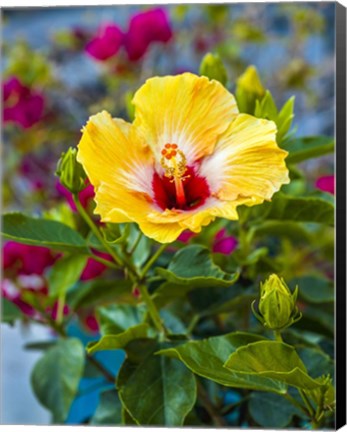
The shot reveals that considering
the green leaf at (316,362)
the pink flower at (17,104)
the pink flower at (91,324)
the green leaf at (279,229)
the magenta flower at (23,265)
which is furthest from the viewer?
the pink flower at (17,104)

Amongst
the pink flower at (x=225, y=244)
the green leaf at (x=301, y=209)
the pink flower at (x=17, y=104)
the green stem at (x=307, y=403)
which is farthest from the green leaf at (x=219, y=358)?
the pink flower at (x=17, y=104)

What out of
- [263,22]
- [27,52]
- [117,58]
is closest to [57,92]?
[27,52]

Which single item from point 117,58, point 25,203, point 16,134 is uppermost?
point 117,58

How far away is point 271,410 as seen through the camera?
0.59 metres

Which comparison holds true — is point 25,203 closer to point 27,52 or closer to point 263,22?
point 27,52

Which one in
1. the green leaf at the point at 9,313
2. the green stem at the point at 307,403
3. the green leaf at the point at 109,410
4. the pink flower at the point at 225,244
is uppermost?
the pink flower at the point at 225,244

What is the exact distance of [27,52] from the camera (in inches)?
57.6

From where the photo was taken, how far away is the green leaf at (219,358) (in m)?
0.49

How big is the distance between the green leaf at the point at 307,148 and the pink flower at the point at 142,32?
26.8 inches

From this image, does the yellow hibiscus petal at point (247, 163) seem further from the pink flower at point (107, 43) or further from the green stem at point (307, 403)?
the pink flower at point (107, 43)

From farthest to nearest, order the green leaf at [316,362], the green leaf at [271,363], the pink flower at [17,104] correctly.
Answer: the pink flower at [17,104], the green leaf at [316,362], the green leaf at [271,363]

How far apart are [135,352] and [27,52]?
1033mm

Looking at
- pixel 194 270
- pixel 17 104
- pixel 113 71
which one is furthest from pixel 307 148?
pixel 113 71

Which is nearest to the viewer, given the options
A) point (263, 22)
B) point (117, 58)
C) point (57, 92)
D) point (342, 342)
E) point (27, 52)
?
point (342, 342)
